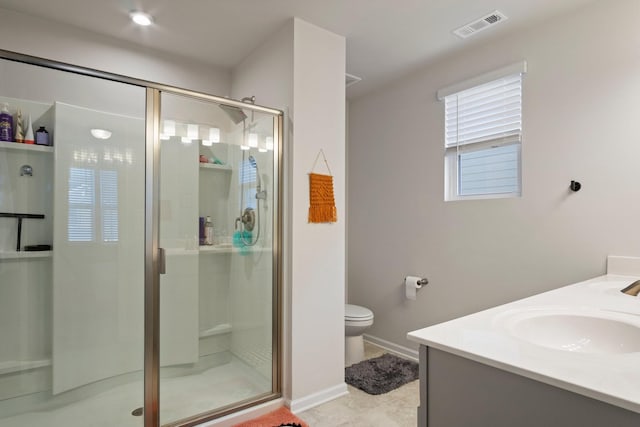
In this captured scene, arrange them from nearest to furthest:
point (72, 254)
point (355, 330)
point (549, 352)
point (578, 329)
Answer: point (549, 352), point (578, 329), point (72, 254), point (355, 330)

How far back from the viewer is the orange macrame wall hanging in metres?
2.26

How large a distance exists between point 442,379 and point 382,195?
7.94 ft

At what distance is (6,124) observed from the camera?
1843mm

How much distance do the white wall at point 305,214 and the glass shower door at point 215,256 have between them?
5.7 inches

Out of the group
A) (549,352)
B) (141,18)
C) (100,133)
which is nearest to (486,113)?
(549,352)

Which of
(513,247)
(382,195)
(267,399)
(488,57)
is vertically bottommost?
(267,399)

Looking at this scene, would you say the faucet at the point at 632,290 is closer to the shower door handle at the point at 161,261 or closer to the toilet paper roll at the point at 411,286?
the toilet paper roll at the point at 411,286

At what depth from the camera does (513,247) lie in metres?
2.37

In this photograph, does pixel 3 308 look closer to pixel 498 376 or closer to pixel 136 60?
pixel 136 60

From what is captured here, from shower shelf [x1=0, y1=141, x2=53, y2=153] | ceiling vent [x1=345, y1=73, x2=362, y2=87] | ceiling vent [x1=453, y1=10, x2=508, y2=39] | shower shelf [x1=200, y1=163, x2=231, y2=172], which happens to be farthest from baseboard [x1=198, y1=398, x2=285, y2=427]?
ceiling vent [x1=453, y1=10, x2=508, y2=39]

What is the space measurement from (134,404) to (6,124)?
1592mm

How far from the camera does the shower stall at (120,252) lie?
5.99ft

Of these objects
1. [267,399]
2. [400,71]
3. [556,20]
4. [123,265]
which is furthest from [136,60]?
[556,20]

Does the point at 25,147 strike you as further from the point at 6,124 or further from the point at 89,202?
the point at 89,202
